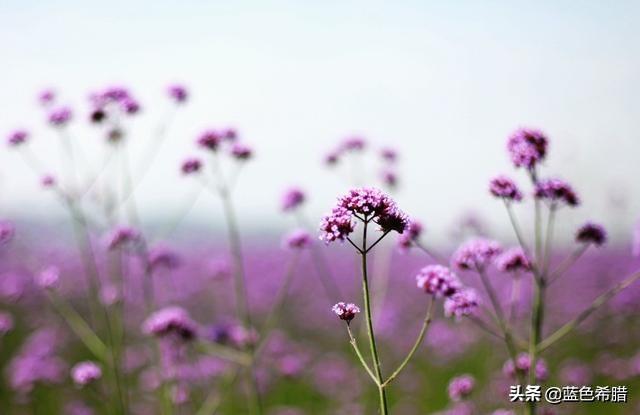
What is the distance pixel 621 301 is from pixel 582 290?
6.73m

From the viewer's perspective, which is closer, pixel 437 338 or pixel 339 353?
pixel 437 338

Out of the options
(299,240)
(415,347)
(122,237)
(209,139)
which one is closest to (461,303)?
(415,347)

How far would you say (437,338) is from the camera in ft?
41.8

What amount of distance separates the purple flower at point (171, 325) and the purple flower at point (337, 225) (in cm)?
287

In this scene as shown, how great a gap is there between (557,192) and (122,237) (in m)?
4.49

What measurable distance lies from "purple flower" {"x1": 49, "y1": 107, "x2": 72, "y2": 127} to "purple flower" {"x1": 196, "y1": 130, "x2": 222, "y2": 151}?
1.50m

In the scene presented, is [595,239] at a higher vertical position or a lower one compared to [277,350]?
higher

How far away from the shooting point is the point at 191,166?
6.29m

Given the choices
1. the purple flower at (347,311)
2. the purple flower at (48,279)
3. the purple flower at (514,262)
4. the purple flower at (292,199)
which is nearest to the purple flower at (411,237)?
the purple flower at (514,262)

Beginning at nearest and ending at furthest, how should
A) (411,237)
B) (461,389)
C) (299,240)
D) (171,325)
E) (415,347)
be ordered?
(415,347) → (411,237) → (461,389) → (171,325) → (299,240)

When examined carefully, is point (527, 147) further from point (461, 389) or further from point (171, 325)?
point (171, 325)

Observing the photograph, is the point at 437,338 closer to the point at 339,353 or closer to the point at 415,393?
the point at 415,393

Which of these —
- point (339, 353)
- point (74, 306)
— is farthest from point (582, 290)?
point (74, 306)

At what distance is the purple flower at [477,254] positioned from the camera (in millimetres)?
4293
